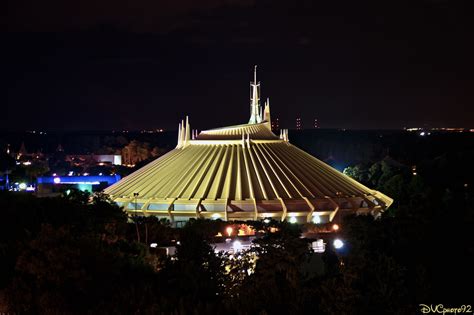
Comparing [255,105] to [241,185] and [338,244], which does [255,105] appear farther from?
[338,244]

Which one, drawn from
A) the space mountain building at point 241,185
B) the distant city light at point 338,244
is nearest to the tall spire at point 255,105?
the space mountain building at point 241,185

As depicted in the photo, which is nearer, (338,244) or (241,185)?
(338,244)

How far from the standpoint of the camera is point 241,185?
143 feet

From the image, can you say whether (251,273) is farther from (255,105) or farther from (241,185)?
(255,105)

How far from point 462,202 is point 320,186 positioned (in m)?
14.3

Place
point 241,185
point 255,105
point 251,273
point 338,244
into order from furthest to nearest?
1. point 255,105
2. point 241,185
3. point 338,244
4. point 251,273

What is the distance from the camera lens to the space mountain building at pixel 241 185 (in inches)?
1622

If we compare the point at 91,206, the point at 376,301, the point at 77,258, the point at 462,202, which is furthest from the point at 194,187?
the point at 376,301

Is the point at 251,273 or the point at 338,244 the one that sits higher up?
the point at 338,244

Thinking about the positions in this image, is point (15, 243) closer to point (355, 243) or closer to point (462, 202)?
point (355, 243)

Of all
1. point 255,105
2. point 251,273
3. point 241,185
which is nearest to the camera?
point 251,273

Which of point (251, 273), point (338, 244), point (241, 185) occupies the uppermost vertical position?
point (241, 185)

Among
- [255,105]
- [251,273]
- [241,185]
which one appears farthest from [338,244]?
[255,105]

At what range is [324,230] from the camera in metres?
36.1
